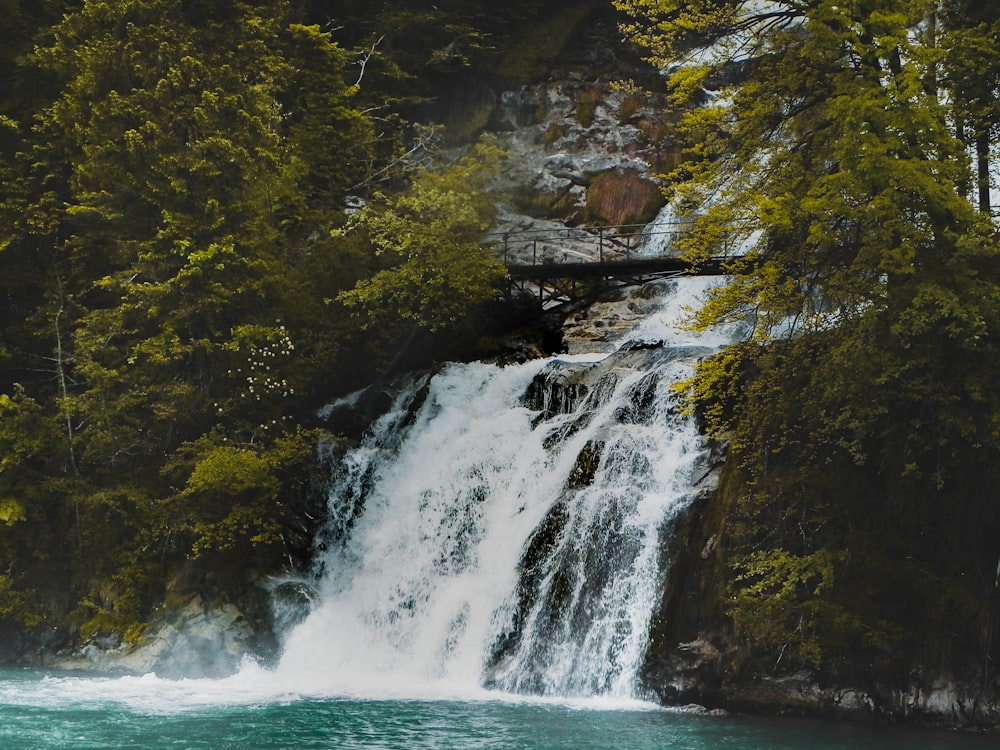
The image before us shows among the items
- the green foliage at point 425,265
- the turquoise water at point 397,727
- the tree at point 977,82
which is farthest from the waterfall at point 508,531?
the tree at point 977,82

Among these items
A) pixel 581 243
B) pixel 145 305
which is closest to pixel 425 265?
pixel 145 305


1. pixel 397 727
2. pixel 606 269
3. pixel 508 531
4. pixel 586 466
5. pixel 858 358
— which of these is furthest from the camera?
pixel 606 269

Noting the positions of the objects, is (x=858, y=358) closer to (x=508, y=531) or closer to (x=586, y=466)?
(x=586, y=466)

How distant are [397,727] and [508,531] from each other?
4654mm

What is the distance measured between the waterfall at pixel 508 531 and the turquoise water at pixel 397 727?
1067 mm

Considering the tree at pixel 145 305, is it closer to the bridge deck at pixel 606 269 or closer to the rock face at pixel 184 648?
the rock face at pixel 184 648

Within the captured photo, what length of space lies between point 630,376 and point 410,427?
171 inches

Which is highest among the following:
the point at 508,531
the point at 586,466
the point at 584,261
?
the point at 584,261

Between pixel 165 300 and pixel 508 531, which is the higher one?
pixel 165 300

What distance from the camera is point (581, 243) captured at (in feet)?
84.2

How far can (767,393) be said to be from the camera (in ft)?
47.0

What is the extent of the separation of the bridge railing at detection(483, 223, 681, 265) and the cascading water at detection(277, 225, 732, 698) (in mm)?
4226

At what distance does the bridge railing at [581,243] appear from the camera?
2462 centimetres

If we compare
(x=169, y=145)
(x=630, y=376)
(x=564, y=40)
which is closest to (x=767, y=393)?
(x=630, y=376)
